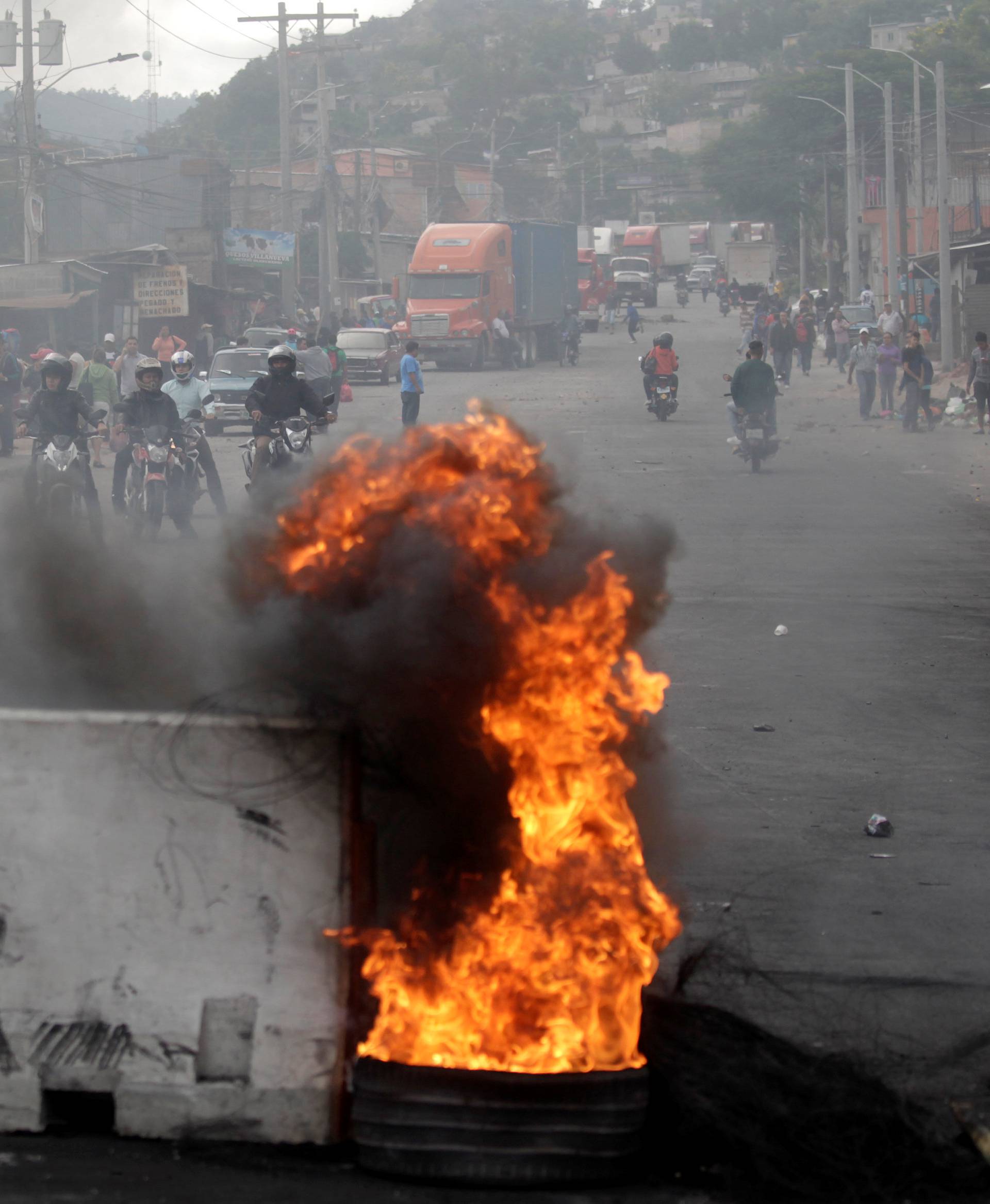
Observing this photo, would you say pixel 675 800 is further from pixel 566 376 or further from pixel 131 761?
pixel 566 376

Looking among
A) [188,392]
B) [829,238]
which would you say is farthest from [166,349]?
[829,238]

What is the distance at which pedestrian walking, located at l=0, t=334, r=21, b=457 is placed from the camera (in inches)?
965

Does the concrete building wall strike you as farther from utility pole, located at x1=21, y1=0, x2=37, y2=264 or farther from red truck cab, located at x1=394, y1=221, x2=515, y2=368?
red truck cab, located at x1=394, y1=221, x2=515, y2=368

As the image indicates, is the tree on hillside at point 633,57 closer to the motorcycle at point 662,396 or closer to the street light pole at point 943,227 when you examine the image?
the street light pole at point 943,227

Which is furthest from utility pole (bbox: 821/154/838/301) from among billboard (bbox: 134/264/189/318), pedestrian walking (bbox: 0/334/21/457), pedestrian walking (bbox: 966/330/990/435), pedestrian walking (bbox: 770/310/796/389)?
pedestrian walking (bbox: 0/334/21/457)

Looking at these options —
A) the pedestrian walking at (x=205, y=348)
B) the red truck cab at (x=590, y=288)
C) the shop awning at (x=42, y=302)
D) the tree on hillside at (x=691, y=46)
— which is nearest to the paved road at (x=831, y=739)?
the pedestrian walking at (x=205, y=348)

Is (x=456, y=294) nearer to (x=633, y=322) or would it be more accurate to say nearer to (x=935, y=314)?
(x=633, y=322)

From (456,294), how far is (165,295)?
814cm

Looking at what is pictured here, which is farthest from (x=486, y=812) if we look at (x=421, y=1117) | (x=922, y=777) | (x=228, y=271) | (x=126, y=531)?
(x=228, y=271)

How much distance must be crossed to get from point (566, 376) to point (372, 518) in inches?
1543

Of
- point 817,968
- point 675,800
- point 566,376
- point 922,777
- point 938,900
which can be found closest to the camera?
point 817,968

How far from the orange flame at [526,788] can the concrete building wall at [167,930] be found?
0.21m

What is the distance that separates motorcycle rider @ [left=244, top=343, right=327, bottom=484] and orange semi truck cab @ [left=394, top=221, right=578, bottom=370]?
99.3ft

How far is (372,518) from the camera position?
3.96 meters
